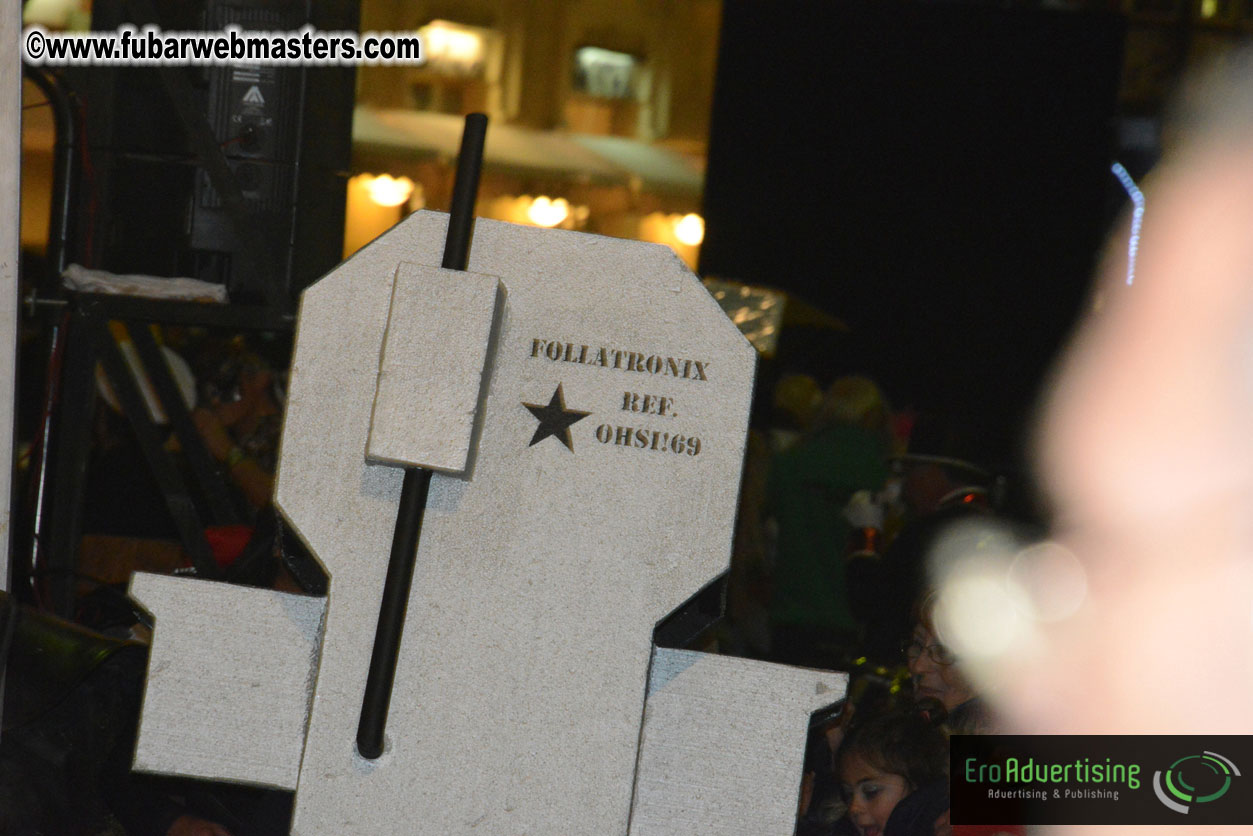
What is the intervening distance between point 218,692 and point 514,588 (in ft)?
1.52

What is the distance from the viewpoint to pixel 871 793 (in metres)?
2.85

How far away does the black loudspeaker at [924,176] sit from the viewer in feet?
27.7

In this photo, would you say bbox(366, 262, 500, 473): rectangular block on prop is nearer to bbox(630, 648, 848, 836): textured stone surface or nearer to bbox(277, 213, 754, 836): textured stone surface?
bbox(277, 213, 754, 836): textured stone surface

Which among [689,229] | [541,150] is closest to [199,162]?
[541,150]

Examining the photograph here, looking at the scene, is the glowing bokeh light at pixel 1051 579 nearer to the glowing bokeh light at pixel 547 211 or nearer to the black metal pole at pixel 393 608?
the black metal pole at pixel 393 608

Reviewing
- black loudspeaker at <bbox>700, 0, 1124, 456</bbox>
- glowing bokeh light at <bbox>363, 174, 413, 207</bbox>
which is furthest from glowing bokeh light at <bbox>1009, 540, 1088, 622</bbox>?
glowing bokeh light at <bbox>363, 174, 413, 207</bbox>

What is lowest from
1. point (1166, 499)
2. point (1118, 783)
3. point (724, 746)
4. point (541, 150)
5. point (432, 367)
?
point (1118, 783)

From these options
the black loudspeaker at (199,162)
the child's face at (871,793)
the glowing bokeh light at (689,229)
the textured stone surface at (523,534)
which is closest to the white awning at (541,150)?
the glowing bokeh light at (689,229)

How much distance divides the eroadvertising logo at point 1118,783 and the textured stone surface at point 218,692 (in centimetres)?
121

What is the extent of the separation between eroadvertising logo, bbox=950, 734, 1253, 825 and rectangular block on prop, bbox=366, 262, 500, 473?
3.81 feet

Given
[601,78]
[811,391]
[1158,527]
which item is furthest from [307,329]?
[601,78]

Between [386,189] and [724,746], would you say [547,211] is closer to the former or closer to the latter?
[386,189]

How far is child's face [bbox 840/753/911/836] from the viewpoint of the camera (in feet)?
9.21

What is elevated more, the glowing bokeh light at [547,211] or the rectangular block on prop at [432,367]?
Answer: the rectangular block on prop at [432,367]
